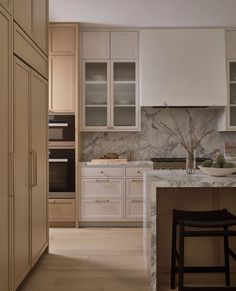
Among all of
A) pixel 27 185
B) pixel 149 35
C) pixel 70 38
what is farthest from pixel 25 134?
pixel 149 35

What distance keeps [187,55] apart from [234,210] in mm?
2590

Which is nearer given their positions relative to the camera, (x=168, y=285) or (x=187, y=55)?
(x=168, y=285)

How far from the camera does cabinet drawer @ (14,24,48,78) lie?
8.77 ft

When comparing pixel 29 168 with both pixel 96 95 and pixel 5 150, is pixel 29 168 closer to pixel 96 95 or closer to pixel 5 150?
pixel 5 150

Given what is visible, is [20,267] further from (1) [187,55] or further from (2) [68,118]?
(1) [187,55]

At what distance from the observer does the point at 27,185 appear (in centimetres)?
298

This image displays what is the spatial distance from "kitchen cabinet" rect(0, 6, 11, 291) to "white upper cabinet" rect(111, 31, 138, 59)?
8.84ft

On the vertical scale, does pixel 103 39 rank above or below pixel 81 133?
above

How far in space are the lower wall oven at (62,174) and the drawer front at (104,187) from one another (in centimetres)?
20

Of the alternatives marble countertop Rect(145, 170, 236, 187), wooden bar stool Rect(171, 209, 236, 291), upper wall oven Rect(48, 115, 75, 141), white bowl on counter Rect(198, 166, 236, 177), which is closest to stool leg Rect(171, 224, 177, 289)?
wooden bar stool Rect(171, 209, 236, 291)

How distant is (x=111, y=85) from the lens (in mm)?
5055

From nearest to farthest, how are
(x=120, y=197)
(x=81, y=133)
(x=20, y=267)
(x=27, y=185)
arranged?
(x=20, y=267), (x=27, y=185), (x=120, y=197), (x=81, y=133)

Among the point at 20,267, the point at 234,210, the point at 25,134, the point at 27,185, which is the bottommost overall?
the point at 20,267

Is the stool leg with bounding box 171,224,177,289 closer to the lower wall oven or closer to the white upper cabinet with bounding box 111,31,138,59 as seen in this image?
the lower wall oven
